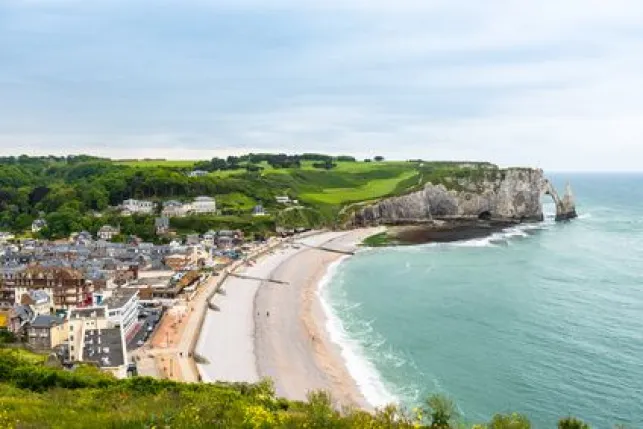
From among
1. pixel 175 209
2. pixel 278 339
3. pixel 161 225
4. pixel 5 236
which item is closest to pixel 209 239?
pixel 161 225

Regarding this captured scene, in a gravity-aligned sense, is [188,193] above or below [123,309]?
above

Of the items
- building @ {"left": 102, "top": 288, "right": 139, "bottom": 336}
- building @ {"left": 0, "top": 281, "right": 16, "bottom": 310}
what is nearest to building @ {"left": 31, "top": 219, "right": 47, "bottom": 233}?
building @ {"left": 0, "top": 281, "right": 16, "bottom": 310}

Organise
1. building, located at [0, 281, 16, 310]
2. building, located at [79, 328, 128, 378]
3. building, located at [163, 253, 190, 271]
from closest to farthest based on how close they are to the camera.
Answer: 1. building, located at [79, 328, 128, 378]
2. building, located at [0, 281, 16, 310]
3. building, located at [163, 253, 190, 271]

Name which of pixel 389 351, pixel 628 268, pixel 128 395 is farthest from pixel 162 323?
pixel 628 268

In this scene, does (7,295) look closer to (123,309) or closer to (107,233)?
(123,309)

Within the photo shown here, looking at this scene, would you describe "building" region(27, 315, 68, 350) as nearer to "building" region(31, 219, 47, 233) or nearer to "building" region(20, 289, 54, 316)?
"building" region(20, 289, 54, 316)

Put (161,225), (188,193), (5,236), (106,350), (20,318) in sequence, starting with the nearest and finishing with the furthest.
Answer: (106,350) < (20,318) < (5,236) < (161,225) < (188,193)
